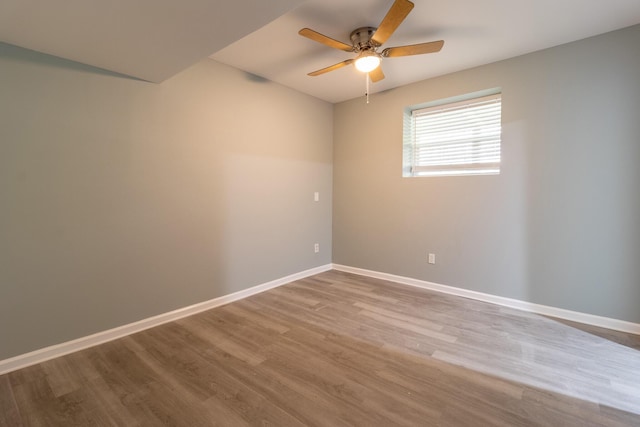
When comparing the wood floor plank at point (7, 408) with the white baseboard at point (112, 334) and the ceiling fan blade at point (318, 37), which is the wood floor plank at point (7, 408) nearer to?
the white baseboard at point (112, 334)

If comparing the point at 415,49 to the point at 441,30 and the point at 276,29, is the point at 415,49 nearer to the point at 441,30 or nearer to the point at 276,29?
the point at 441,30

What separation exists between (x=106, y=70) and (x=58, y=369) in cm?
224

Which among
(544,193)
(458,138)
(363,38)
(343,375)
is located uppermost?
(363,38)

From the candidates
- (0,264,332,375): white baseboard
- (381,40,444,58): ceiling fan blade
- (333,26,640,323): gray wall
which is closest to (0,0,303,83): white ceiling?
(381,40,444,58): ceiling fan blade

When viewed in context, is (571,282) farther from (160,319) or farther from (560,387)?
(160,319)

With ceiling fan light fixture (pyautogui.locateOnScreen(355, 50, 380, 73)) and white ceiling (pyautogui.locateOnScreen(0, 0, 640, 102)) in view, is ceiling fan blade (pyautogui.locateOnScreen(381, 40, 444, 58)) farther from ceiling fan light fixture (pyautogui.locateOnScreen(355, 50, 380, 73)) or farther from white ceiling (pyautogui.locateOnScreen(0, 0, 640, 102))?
white ceiling (pyautogui.locateOnScreen(0, 0, 640, 102))

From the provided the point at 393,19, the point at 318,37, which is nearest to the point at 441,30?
the point at 393,19

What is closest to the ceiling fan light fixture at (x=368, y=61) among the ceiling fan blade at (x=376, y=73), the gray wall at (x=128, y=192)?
the ceiling fan blade at (x=376, y=73)

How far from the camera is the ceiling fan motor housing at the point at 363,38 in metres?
2.36

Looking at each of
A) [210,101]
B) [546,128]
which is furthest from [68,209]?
[546,128]

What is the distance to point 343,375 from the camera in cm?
186

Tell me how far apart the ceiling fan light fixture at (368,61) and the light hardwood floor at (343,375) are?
233 cm

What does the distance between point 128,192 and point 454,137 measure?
3.49 metres

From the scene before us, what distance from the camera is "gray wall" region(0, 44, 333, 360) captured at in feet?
6.43
